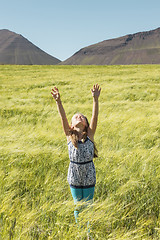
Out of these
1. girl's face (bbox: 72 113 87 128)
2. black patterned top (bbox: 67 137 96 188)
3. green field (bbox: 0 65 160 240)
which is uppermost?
girl's face (bbox: 72 113 87 128)

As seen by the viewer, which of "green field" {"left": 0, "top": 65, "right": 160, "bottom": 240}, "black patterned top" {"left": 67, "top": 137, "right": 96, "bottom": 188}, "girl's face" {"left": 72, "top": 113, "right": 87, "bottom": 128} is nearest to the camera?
"green field" {"left": 0, "top": 65, "right": 160, "bottom": 240}

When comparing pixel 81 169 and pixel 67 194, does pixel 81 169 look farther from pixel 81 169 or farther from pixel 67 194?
pixel 67 194

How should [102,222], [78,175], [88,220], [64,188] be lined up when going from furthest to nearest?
[64,188], [78,175], [102,222], [88,220]

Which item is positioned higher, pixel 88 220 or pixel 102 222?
pixel 88 220

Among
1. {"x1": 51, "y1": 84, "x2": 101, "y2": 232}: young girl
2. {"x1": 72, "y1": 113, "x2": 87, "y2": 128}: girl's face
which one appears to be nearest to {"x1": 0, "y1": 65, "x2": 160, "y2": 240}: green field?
{"x1": 51, "y1": 84, "x2": 101, "y2": 232}: young girl

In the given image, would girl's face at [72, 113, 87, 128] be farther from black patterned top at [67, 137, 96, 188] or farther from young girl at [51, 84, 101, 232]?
black patterned top at [67, 137, 96, 188]

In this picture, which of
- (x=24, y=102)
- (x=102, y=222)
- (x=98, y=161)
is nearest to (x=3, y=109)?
(x=24, y=102)

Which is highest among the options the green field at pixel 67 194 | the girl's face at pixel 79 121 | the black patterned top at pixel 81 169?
the girl's face at pixel 79 121

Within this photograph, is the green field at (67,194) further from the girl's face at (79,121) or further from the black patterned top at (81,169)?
the girl's face at (79,121)

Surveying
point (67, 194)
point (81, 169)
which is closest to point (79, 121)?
point (81, 169)

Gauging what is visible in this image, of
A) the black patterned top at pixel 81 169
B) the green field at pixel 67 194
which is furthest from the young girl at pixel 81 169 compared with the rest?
the green field at pixel 67 194

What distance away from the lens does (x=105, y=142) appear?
359cm

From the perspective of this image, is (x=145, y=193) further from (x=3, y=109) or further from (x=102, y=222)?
(x=3, y=109)

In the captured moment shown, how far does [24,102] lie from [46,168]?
6.75 metres
